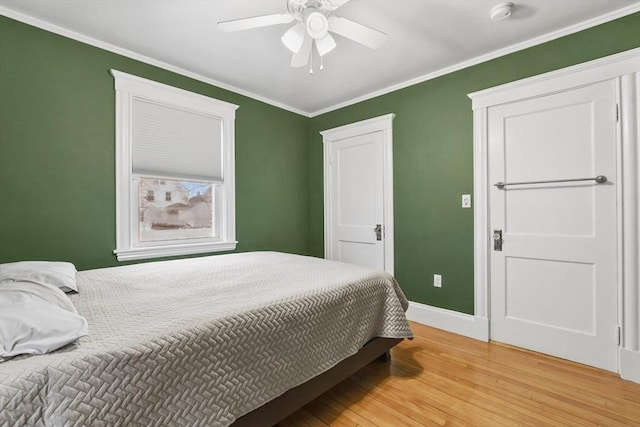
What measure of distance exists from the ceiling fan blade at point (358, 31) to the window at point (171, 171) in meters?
1.82

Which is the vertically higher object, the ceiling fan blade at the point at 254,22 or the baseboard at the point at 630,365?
the ceiling fan blade at the point at 254,22

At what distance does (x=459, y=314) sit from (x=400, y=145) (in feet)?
5.97

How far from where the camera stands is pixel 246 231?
3.42 metres

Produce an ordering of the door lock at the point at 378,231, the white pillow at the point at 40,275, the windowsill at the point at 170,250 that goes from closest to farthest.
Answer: the white pillow at the point at 40,275, the windowsill at the point at 170,250, the door lock at the point at 378,231

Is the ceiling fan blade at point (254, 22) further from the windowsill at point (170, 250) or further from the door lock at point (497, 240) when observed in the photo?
the door lock at point (497, 240)

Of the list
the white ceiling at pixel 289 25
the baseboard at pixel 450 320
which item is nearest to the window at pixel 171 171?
the white ceiling at pixel 289 25

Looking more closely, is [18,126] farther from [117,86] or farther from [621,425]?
[621,425]

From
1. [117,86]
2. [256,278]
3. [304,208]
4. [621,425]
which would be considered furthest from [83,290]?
[621,425]

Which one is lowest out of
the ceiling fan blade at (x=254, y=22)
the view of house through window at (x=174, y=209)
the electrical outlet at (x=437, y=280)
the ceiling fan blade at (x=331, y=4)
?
the electrical outlet at (x=437, y=280)

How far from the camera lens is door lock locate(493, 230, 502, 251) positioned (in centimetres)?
259

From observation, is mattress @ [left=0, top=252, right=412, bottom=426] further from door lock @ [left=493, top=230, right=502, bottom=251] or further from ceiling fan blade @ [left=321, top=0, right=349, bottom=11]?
ceiling fan blade @ [left=321, top=0, right=349, bottom=11]

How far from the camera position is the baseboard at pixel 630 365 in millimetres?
1949

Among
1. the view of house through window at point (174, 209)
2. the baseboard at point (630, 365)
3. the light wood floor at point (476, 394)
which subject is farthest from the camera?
the view of house through window at point (174, 209)

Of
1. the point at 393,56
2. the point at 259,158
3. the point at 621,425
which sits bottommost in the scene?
the point at 621,425
